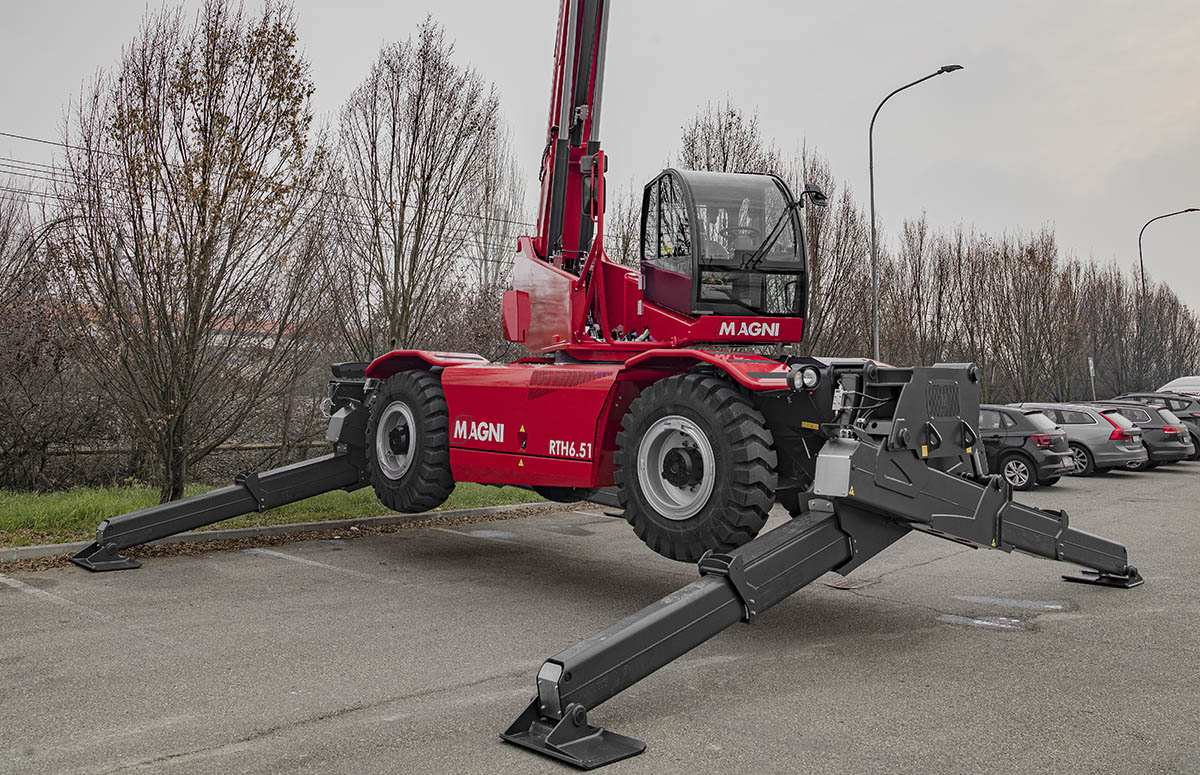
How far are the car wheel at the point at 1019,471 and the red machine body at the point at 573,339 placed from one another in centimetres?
1200

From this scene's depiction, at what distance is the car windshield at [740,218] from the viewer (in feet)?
25.7

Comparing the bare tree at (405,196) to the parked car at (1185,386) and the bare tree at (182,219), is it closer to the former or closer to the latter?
the bare tree at (182,219)

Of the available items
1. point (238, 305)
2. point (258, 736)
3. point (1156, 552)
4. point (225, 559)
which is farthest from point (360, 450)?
point (1156, 552)

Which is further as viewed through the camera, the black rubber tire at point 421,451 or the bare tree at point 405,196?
the bare tree at point 405,196

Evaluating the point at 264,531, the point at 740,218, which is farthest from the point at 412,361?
the point at 740,218

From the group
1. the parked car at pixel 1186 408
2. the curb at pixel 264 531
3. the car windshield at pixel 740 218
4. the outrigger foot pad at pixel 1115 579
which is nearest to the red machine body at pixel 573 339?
the car windshield at pixel 740 218

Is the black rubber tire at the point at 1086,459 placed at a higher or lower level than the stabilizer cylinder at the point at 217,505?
higher

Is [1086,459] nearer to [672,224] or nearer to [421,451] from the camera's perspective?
[672,224]

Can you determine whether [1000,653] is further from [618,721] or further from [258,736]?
[258,736]

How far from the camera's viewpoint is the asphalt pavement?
4.69 meters

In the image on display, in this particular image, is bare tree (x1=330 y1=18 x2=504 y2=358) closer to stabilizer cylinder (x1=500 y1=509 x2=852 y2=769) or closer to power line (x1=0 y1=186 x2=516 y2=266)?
power line (x1=0 y1=186 x2=516 y2=266)

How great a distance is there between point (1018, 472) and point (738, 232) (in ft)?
41.6

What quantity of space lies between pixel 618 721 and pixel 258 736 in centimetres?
182

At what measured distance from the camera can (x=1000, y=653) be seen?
6621mm
